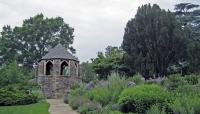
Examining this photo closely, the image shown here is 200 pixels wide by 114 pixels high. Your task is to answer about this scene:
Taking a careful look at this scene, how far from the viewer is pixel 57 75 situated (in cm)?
2738

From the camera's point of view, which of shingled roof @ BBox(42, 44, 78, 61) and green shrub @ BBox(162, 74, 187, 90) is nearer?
green shrub @ BBox(162, 74, 187, 90)

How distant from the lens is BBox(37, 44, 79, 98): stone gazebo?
2711cm

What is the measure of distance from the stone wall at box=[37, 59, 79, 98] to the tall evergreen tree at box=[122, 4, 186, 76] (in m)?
4.79

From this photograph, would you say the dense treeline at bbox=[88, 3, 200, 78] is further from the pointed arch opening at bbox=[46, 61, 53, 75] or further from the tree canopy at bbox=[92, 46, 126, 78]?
the pointed arch opening at bbox=[46, 61, 53, 75]

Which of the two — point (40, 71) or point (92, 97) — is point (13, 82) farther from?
point (92, 97)

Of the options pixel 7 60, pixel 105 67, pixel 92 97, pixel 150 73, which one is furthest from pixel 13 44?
pixel 92 97

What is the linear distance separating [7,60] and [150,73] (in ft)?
73.6

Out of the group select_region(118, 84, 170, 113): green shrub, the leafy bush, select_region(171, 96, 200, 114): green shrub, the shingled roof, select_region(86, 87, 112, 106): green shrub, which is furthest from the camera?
the shingled roof

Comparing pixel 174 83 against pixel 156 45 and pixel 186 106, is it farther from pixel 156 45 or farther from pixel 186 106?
pixel 156 45

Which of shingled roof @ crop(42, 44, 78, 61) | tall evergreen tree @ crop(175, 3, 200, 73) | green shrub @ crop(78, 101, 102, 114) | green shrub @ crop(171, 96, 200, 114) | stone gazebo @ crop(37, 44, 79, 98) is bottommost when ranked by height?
green shrub @ crop(78, 101, 102, 114)

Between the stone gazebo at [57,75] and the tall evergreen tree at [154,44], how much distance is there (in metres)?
4.72

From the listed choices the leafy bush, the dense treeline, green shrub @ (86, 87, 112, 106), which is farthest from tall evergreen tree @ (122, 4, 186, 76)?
green shrub @ (86, 87, 112, 106)

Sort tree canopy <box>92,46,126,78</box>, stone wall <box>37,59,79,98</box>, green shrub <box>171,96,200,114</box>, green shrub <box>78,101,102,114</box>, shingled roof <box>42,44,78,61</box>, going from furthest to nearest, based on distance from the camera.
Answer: tree canopy <box>92,46,126,78</box>
shingled roof <box>42,44,78,61</box>
stone wall <box>37,59,79,98</box>
green shrub <box>78,101,102,114</box>
green shrub <box>171,96,200,114</box>

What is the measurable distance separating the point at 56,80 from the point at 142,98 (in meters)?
15.9
